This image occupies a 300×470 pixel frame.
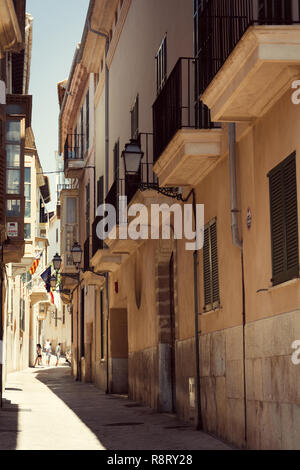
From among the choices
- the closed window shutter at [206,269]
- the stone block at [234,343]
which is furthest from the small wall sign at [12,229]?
the stone block at [234,343]

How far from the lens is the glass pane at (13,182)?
24.5m

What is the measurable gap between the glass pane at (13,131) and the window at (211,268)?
1321cm

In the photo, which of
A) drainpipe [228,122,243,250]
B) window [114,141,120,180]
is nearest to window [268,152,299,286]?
drainpipe [228,122,243,250]

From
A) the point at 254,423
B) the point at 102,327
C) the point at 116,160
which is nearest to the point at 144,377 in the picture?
the point at 116,160

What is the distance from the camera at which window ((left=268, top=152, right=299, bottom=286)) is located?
8.53 meters

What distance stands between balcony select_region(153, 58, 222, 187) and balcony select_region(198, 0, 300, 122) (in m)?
1.17

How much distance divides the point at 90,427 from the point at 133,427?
687mm

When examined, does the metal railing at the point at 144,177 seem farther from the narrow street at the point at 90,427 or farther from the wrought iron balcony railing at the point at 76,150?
the wrought iron balcony railing at the point at 76,150

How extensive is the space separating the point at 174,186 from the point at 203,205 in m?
0.80

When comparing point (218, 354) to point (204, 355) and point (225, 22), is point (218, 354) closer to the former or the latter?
point (204, 355)

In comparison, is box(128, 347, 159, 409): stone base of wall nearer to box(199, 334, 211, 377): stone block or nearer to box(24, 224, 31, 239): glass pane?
box(199, 334, 211, 377): stone block
